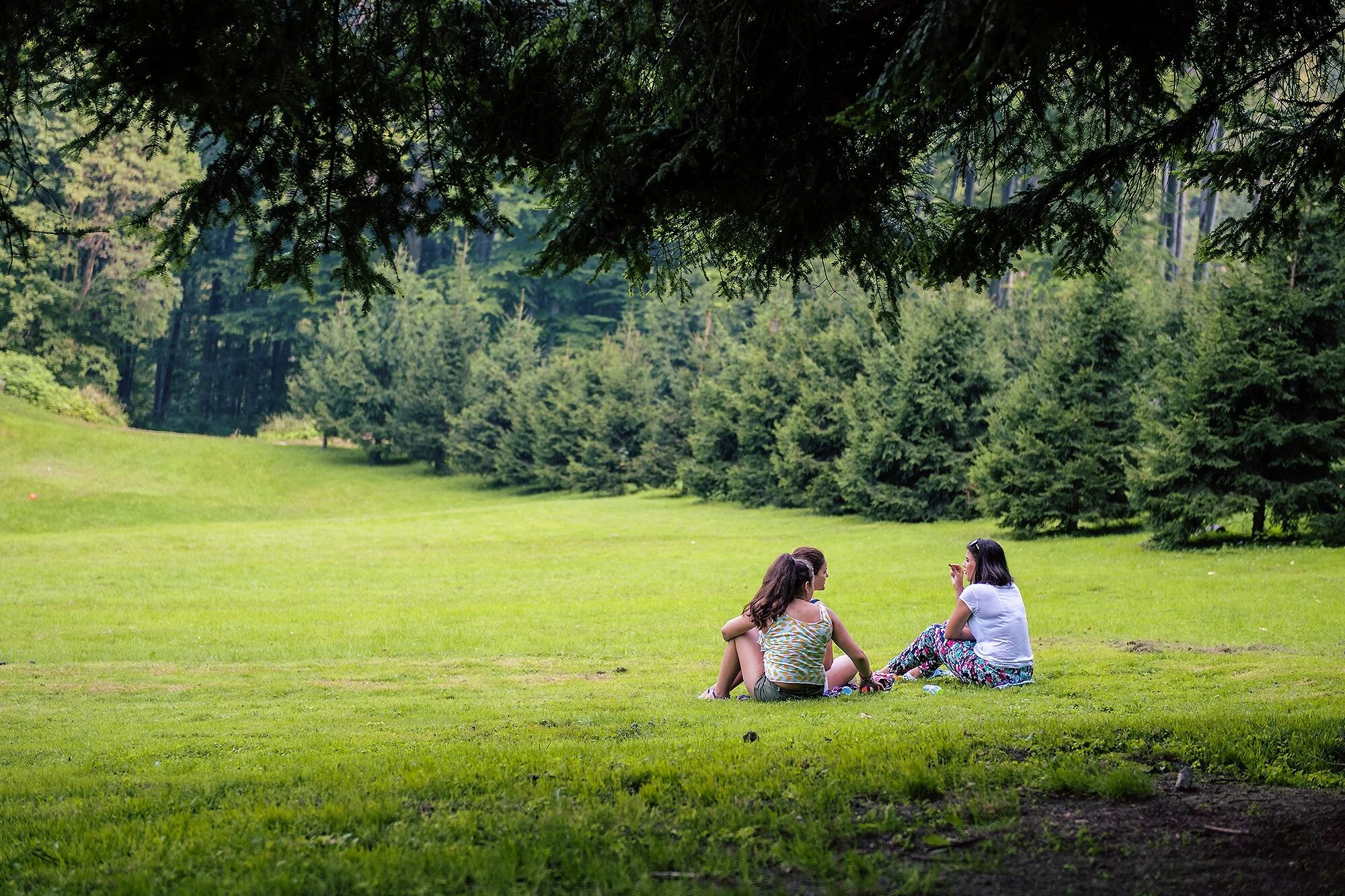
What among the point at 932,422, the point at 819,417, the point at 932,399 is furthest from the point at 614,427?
the point at 932,399

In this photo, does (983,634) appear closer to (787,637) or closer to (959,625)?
(959,625)

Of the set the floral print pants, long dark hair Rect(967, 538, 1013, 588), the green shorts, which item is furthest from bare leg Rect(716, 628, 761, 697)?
long dark hair Rect(967, 538, 1013, 588)

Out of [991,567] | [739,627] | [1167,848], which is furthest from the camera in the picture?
A: [991,567]

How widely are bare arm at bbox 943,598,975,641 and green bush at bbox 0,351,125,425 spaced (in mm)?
52077

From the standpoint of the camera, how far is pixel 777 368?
130ft

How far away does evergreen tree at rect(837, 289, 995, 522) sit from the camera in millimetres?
30656

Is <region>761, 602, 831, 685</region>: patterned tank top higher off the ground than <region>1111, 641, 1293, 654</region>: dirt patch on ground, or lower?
higher

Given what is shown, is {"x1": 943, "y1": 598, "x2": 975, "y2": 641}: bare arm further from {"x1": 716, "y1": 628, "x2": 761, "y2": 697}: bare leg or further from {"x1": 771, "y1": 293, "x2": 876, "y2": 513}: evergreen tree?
{"x1": 771, "y1": 293, "x2": 876, "y2": 513}: evergreen tree

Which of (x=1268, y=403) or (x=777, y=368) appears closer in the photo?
(x=1268, y=403)

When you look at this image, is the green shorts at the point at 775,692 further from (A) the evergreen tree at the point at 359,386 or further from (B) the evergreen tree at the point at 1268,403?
(A) the evergreen tree at the point at 359,386

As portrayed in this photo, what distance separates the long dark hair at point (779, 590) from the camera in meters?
8.61

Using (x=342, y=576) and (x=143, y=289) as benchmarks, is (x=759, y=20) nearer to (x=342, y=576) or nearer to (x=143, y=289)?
(x=342, y=576)

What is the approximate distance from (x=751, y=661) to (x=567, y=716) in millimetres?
1493

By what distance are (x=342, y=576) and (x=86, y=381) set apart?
48236 millimetres
